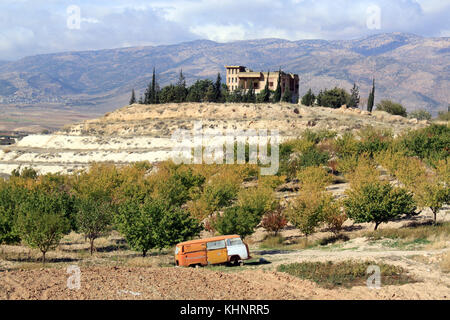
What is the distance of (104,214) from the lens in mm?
35438

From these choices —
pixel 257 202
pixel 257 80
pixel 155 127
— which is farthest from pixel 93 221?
pixel 257 80

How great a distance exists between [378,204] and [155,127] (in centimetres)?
6850

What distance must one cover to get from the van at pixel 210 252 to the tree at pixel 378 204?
13.1m

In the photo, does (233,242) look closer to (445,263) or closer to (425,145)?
(445,263)

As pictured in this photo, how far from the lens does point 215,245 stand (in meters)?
26.5

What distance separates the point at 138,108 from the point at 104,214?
253ft

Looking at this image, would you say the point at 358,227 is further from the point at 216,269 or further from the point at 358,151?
the point at 358,151

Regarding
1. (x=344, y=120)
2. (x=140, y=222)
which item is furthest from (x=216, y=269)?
(x=344, y=120)

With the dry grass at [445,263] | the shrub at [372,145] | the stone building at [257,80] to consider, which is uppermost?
the stone building at [257,80]

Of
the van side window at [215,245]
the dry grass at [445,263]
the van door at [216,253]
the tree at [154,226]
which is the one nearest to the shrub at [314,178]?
the tree at [154,226]

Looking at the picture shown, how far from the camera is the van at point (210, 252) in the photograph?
85.6ft

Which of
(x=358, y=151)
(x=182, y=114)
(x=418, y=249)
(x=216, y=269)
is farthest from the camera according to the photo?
(x=182, y=114)

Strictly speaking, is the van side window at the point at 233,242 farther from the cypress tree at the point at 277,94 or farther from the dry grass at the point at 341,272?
the cypress tree at the point at 277,94

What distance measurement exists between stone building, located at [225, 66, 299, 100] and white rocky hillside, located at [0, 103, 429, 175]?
42.7 ft
